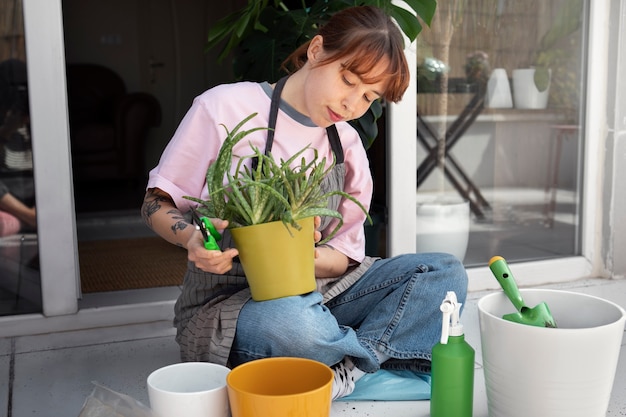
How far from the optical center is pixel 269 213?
1.43m

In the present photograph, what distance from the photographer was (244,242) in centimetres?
140

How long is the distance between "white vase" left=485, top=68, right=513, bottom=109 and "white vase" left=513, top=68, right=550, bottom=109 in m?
0.04

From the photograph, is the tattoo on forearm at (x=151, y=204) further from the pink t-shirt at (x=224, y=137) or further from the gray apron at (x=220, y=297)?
the gray apron at (x=220, y=297)

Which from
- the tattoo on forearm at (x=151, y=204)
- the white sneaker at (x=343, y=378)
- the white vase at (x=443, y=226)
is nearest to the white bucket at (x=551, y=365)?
the white sneaker at (x=343, y=378)

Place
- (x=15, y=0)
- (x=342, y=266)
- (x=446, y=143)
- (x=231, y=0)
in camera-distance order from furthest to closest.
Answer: (x=231, y=0) < (x=446, y=143) < (x=15, y=0) < (x=342, y=266)

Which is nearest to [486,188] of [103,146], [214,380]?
[214,380]

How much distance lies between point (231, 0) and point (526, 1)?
149 inches

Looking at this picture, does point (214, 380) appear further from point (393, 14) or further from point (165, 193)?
point (393, 14)

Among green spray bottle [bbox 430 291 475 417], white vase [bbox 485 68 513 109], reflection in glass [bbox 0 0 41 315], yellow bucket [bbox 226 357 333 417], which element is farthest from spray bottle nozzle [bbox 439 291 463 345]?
white vase [bbox 485 68 513 109]

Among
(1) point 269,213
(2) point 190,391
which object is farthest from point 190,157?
(2) point 190,391

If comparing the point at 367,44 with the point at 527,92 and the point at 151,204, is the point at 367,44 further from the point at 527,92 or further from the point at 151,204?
the point at 527,92

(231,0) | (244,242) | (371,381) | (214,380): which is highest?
(231,0)

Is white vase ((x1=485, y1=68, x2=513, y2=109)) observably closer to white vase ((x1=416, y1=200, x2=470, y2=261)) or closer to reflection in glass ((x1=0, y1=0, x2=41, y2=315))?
white vase ((x1=416, y1=200, x2=470, y2=261))

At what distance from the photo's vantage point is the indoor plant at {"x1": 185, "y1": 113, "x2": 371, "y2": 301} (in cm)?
139
